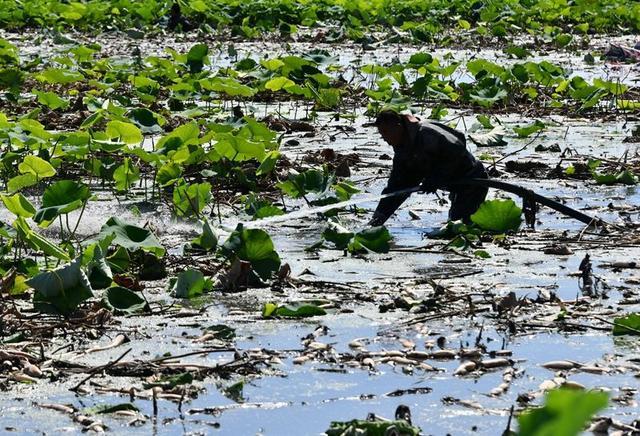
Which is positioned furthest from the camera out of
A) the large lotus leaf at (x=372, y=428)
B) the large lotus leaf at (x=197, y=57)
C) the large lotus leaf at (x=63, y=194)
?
the large lotus leaf at (x=197, y=57)

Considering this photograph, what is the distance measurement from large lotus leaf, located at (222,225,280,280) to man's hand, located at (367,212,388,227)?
5.81ft

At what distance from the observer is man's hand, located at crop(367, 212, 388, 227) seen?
736 centimetres

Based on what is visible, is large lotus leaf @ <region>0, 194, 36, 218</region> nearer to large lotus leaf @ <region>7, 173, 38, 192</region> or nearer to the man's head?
large lotus leaf @ <region>7, 173, 38, 192</region>

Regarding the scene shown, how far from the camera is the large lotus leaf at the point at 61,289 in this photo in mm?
4887

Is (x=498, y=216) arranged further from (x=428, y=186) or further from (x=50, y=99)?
(x=50, y=99)

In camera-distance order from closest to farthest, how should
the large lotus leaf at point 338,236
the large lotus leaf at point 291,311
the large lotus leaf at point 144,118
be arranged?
1. the large lotus leaf at point 291,311
2. the large lotus leaf at point 338,236
3. the large lotus leaf at point 144,118

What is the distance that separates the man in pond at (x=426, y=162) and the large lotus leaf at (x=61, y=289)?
2570 millimetres

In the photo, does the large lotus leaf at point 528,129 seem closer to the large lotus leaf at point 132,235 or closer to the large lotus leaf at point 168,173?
the large lotus leaf at point 168,173

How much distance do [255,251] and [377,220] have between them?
1826 mm

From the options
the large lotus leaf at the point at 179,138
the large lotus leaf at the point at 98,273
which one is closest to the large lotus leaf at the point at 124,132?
the large lotus leaf at the point at 179,138

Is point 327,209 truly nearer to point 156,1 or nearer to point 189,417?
point 189,417

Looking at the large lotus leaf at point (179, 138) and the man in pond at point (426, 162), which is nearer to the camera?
the man in pond at point (426, 162)

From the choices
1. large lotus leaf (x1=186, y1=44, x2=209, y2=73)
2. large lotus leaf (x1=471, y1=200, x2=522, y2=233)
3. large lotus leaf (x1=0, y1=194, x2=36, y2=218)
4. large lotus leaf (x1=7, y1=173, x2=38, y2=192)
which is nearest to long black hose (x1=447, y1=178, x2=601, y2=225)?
large lotus leaf (x1=471, y1=200, x2=522, y2=233)

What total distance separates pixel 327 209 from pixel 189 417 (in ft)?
11.4
